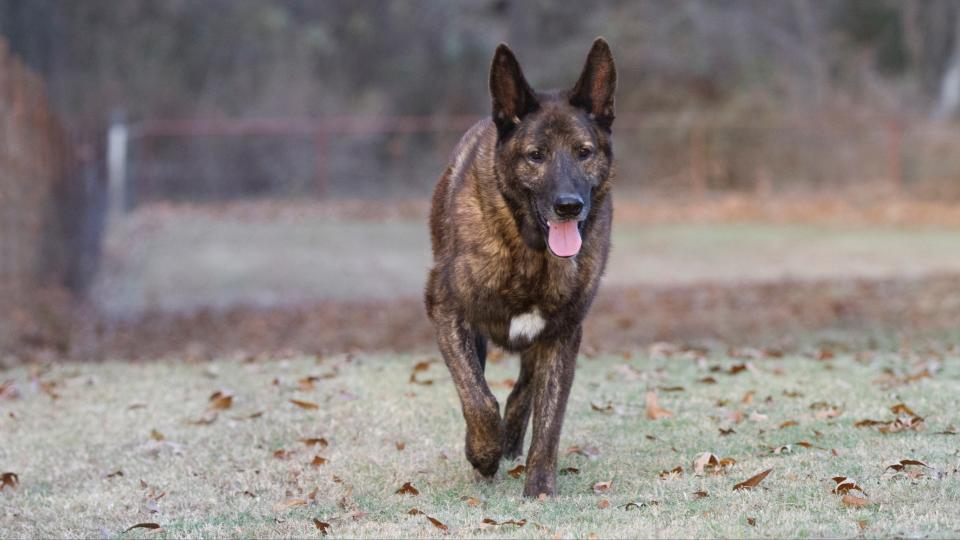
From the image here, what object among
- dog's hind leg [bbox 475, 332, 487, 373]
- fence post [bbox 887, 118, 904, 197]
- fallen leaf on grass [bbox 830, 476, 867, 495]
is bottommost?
fence post [bbox 887, 118, 904, 197]

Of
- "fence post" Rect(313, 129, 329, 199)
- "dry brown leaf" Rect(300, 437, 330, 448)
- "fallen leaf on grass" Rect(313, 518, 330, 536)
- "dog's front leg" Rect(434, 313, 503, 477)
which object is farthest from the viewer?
"fence post" Rect(313, 129, 329, 199)

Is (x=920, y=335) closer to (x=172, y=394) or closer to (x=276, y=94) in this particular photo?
(x=172, y=394)

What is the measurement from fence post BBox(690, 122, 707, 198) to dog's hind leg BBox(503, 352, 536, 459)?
27292mm

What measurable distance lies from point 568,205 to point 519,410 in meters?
1.41

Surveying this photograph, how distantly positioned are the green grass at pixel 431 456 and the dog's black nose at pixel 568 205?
127 centimetres

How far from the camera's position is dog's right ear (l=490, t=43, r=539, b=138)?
588cm

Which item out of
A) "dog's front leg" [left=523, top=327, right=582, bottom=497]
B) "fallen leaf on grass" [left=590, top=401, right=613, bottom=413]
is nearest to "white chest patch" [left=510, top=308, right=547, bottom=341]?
"dog's front leg" [left=523, top=327, right=582, bottom=497]

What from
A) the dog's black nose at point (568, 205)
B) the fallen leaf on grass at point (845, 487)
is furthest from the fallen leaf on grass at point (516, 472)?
the fallen leaf on grass at point (845, 487)

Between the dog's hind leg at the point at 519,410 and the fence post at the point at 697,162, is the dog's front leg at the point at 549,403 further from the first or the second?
the fence post at the point at 697,162

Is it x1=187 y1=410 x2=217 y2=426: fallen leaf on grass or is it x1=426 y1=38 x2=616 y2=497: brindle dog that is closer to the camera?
x1=426 y1=38 x2=616 y2=497: brindle dog

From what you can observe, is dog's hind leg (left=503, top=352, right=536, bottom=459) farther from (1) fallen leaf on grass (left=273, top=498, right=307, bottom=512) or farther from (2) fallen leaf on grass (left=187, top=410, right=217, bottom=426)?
(2) fallen leaf on grass (left=187, top=410, right=217, bottom=426)

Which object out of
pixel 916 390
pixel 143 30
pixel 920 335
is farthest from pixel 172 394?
pixel 143 30

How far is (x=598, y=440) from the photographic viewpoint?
22.7 ft

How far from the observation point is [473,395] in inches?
235
